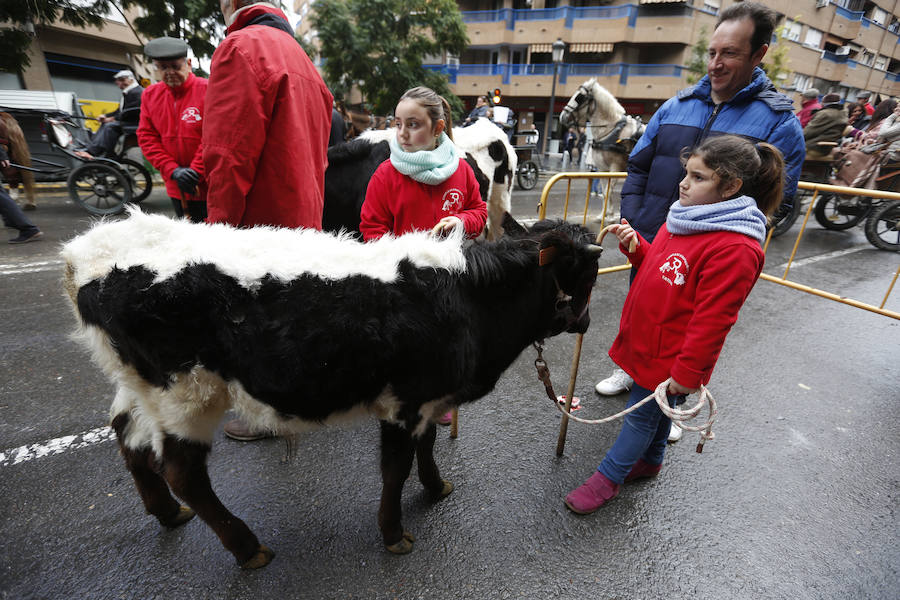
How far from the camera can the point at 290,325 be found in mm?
1494

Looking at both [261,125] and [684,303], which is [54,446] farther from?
[684,303]

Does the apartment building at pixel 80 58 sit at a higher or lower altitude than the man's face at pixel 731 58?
higher

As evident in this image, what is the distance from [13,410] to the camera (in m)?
2.65

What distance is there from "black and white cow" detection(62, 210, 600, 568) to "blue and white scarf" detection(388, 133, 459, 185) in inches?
23.4

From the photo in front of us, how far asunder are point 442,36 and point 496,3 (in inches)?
598

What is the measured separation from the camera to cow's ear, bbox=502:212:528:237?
1964 millimetres

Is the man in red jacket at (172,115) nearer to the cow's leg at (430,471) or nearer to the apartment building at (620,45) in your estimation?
the cow's leg at (430,471)

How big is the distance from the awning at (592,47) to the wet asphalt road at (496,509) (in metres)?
29.1

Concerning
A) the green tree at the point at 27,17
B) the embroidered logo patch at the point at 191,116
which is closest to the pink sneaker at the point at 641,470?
the embroidered logo patch at the point at 191,116

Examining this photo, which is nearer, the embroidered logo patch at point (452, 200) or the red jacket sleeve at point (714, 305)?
the red jacket sleeve at point (714, 305)

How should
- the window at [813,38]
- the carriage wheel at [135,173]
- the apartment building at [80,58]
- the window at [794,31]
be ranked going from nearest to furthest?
the carriage wheel at [135,173], the apartment building at [80,58], the window at [794,31], the window at [813,38]

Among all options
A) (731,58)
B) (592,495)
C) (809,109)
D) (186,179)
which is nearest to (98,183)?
(186,179)

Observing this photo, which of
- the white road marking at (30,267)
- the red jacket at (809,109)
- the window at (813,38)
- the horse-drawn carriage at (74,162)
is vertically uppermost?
the window at (813,38)

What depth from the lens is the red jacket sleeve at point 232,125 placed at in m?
1.82
